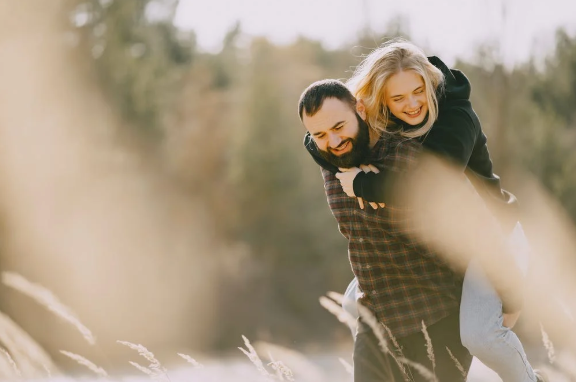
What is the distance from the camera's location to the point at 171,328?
71.7 feet

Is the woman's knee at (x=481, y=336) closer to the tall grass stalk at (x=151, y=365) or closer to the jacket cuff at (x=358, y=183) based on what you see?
the jacket cuff at (x=358, y=183)

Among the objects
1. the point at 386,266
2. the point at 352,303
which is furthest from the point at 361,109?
the point at 352,303

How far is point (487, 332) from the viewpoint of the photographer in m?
2.76

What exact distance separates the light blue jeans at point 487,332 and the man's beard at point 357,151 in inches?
24.3

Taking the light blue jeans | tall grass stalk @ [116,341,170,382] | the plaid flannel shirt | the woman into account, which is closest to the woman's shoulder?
the woman

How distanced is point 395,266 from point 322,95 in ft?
2.50

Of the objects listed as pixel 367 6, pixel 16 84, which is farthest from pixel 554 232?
pixel 16 84

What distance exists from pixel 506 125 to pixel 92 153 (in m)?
11.1

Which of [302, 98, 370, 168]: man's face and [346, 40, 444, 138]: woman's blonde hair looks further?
[346, 40, 444, 138]: woman's blonde hair

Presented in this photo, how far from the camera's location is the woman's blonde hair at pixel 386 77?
3033 mm

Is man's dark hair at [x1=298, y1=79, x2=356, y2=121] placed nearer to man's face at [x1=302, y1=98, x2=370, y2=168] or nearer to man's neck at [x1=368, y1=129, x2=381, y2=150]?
man's face at [x1=302, y1=98, x2=370, y2=168]

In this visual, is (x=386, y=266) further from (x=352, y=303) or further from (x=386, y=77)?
(x=386, y=77)

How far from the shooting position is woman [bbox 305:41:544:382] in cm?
278

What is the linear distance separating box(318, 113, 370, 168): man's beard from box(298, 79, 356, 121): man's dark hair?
0.10 meters
